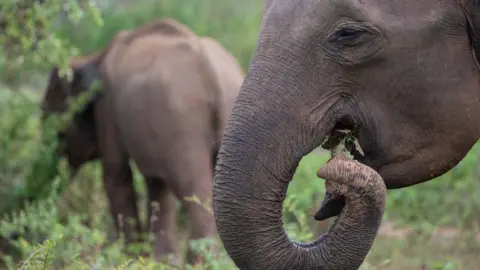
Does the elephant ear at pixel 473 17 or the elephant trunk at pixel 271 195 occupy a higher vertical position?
the elephant ear at pixel 473 17

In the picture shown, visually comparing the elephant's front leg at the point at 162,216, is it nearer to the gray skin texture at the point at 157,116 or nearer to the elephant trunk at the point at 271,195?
the gray skin texture at the point at 157,116

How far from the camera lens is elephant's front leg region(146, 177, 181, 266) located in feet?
26.8

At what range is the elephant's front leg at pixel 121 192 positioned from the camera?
8.51 meters

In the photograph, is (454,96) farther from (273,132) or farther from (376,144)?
(273,132)

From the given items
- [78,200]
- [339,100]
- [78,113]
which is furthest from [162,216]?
[339,100]

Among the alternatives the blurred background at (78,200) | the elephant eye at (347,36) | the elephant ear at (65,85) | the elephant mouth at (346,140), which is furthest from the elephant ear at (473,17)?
the elephant ear at (65,85)

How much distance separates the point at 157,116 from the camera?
Answer: 7.47 m

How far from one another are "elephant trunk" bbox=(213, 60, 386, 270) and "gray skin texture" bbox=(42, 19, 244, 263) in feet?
9.80

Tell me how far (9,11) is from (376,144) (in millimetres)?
3488

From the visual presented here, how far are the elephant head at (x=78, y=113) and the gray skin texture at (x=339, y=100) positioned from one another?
16.8 feet

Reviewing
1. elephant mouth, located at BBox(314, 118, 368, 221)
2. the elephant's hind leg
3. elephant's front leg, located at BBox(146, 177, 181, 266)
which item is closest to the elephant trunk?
elephant mouth, located at BBox(314, 118, 368, 221)

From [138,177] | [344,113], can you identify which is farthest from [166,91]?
[344,113]

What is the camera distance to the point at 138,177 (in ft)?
33.9

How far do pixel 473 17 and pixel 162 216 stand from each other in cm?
544
